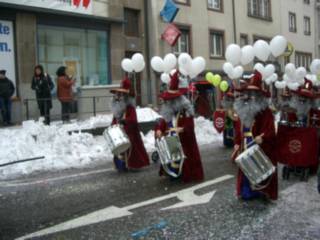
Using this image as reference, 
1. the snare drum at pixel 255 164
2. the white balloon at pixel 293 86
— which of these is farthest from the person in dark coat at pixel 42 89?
the snare drum at pixel 255 164

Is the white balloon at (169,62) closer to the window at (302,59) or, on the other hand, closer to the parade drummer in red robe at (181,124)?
the parade drummer in red robe at (181,124)

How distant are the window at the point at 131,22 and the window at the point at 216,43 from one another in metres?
6.31

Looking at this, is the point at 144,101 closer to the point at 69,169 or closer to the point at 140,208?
the point at 69,169

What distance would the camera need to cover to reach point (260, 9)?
3444 cm

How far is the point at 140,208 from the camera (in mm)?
6676

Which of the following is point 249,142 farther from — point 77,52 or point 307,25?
point 307,25

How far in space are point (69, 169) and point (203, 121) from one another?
26.2ft

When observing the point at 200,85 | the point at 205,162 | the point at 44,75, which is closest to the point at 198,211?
the point at 205,162

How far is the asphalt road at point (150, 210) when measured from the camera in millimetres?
5609

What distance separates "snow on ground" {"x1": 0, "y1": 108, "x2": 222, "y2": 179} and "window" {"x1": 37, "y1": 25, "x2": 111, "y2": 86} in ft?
18.1

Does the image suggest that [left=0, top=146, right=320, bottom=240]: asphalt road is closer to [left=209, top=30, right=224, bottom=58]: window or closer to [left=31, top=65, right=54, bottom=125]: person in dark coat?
[left=31, top=65, right=54, bottom=125]: person in dark coat

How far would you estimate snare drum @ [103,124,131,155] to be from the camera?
866cm

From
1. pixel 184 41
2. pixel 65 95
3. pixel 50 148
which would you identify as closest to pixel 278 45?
pixel 50 148

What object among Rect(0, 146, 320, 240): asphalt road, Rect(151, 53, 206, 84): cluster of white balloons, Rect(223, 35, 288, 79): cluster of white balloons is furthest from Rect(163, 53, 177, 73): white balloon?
Rect(0, 146, 320, 240): asphalt road
